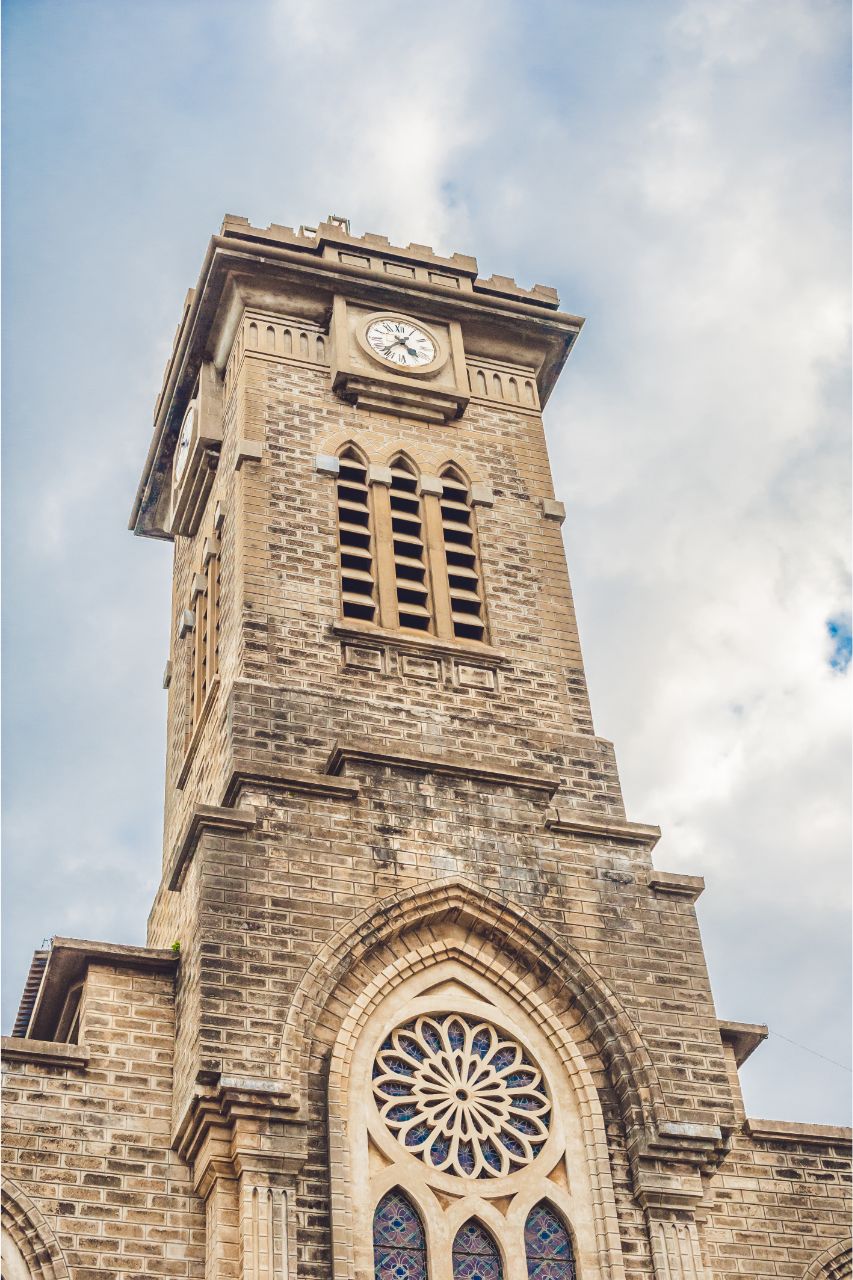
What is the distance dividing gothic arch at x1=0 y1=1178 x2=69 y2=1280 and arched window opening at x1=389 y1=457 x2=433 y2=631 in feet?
29.7

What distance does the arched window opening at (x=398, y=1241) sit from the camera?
16391 millimetres

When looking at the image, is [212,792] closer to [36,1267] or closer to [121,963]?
[121,963]

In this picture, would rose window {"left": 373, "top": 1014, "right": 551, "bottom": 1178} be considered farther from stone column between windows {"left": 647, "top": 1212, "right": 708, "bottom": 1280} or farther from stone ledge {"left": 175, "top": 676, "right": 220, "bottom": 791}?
stone ledge {"left": 175, "top": 676, "right": 220, "bottom": 791}

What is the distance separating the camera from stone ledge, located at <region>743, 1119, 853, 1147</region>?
1903 centimetres

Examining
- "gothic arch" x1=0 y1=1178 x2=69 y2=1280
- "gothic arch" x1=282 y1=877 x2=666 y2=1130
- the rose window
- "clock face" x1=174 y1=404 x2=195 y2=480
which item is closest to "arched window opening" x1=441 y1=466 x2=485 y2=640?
"clock face" x1=174 y1=404 x2=195 y2=480

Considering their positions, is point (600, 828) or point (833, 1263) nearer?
point (833, 1263)

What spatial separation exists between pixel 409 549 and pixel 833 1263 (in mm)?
→ 10414

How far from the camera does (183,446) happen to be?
2759cm

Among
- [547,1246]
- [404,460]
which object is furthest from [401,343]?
[547,1246]

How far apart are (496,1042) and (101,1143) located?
4.18m

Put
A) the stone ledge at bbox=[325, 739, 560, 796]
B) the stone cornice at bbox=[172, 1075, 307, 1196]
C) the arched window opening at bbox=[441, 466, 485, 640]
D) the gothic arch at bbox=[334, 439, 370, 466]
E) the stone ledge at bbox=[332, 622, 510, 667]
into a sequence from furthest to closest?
the gothic arch at bbox=[334, 439, 370, 466]
the arched window opening at bbox=[441, 466, 485, 640]
the stone ledge at bbox=[332, 622, 510, 667]
the stone ledge at bbox=[325, 739, 560, 796]
the stone cornice at bbox=[172, 1075, 307, 1196]

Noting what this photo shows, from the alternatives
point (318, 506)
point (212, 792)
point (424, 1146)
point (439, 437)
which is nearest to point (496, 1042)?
point (424, 1146)

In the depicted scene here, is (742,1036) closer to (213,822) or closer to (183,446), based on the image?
(213,822)

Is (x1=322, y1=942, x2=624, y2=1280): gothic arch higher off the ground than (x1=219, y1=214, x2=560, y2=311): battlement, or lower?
lower
